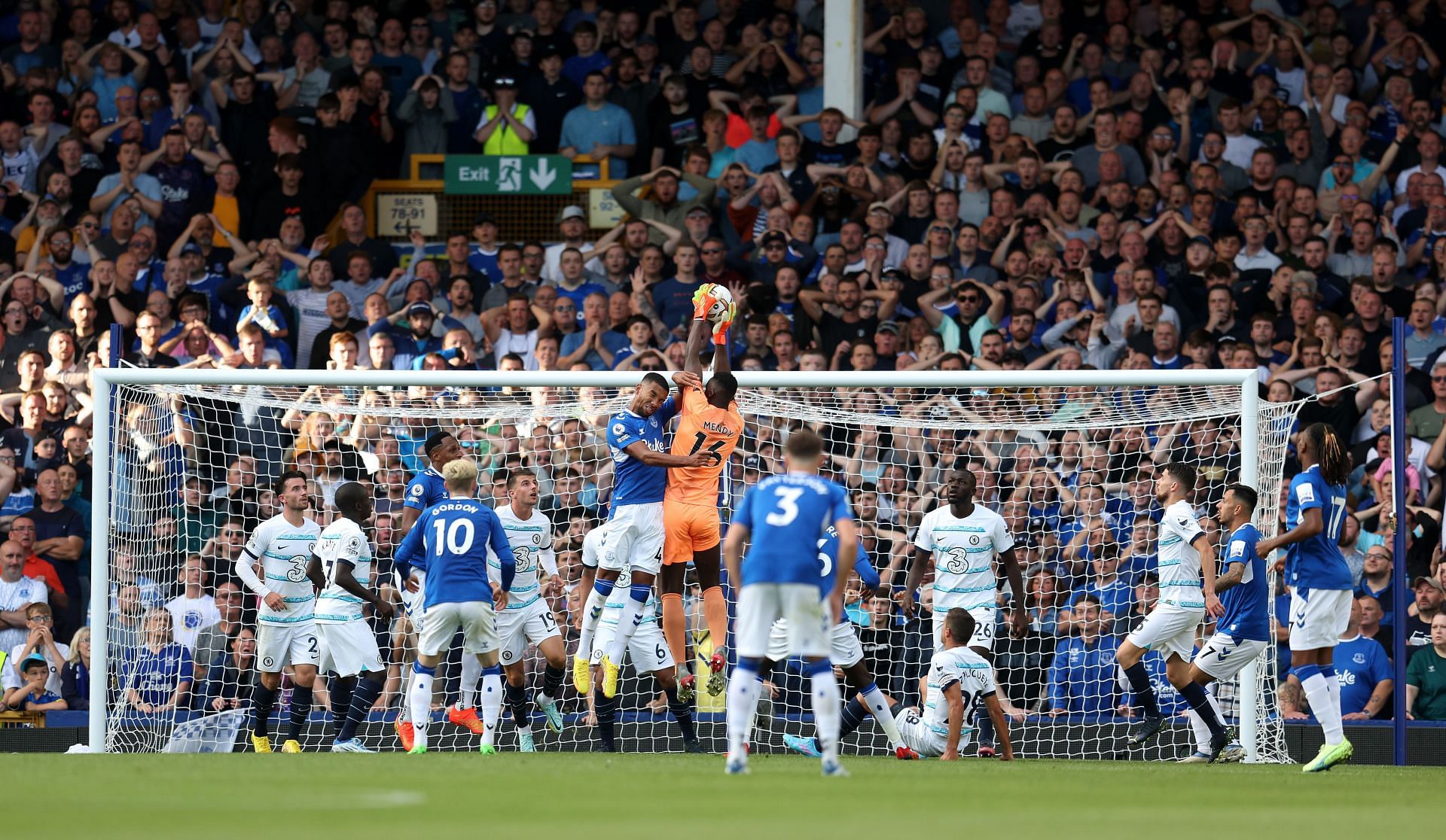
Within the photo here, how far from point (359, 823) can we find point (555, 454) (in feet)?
23.8

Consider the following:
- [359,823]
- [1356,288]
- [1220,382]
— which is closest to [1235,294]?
[1356,288]

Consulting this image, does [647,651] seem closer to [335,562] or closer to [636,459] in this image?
[636,459]

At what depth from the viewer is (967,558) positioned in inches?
500

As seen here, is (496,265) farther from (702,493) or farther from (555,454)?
(702,493)

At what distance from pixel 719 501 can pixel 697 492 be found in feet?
5.24

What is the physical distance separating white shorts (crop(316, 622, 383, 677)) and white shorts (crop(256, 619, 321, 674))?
0.34 metres

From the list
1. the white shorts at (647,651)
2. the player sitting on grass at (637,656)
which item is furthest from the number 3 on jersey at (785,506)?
the white shorts at (647,651)

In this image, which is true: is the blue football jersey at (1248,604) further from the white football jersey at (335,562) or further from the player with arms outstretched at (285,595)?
the player with arms outstretched at (285,595)

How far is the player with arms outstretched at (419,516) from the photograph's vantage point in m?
13.0

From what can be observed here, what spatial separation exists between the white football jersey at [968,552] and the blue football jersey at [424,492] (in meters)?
3.27

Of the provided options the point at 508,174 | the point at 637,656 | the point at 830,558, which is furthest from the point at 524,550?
the point at 508,174

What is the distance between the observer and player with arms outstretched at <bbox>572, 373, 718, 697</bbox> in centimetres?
1259

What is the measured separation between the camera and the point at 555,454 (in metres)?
14.7

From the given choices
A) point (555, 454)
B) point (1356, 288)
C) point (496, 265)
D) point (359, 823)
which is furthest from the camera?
point (496, 265)
